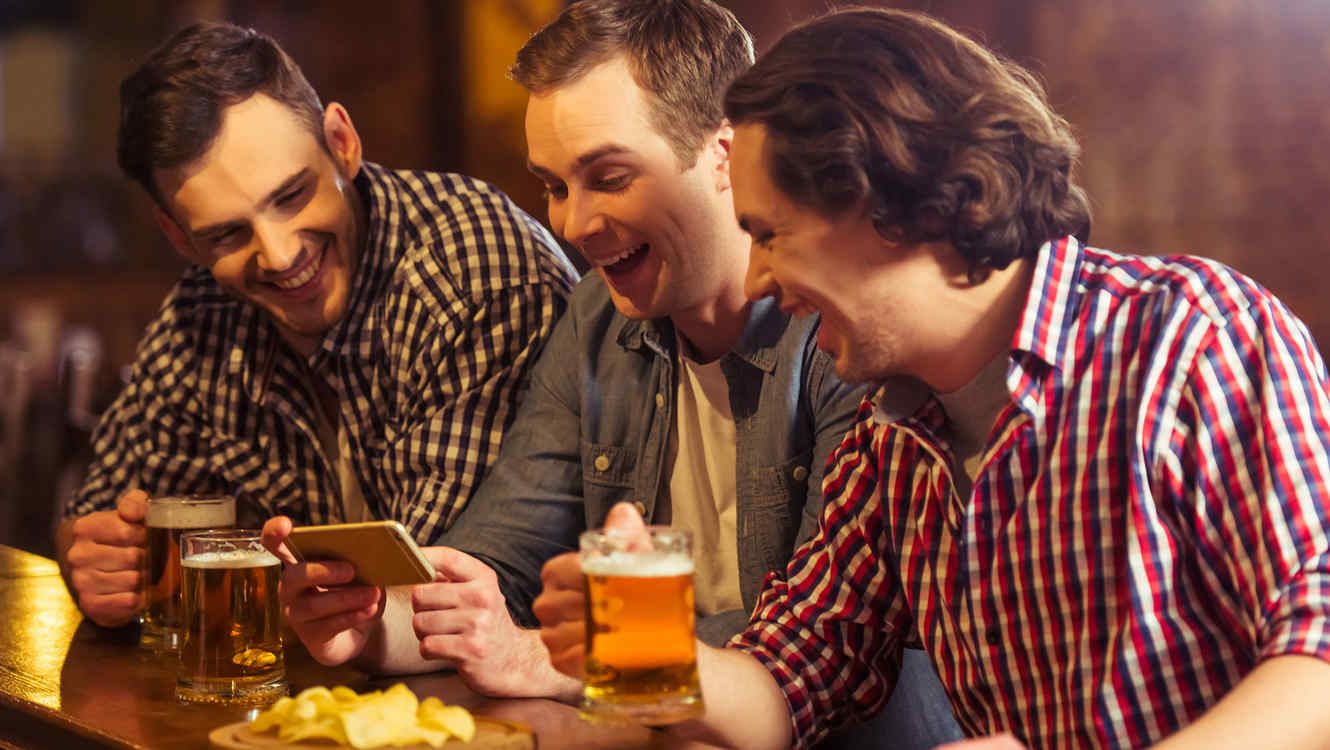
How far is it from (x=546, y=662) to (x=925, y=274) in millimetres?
573

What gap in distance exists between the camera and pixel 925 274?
148 cm

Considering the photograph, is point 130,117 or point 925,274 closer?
point 925,274

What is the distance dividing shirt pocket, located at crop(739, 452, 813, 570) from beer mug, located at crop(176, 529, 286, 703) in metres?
0.62

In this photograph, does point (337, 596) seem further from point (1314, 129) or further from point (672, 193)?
point (1314, 129)

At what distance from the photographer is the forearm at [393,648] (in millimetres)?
1786

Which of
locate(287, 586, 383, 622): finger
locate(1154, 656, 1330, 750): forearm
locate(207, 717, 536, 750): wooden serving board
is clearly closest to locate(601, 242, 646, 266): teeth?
locate(287, 586, 383, 622): finger

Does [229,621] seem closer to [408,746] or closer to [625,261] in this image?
[408,746]

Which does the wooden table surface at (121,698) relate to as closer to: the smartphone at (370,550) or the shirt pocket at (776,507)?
the smartphone at (370,550)

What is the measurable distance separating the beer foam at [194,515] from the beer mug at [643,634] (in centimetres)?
81

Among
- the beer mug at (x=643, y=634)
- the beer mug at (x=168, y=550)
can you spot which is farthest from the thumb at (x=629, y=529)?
the beer mug at (x=168, y=550)

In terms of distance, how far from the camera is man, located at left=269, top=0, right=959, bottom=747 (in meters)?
1.98

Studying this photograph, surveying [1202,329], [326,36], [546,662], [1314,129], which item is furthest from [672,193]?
[326,36]

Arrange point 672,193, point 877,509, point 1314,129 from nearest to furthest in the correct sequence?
1. point 877,509
2. point 672,193
3. point 1314,129

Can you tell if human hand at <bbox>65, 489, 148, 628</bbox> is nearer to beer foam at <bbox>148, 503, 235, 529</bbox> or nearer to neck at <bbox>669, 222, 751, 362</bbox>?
beer foam at <bbox>148, 503, 235, 529</bbox>
